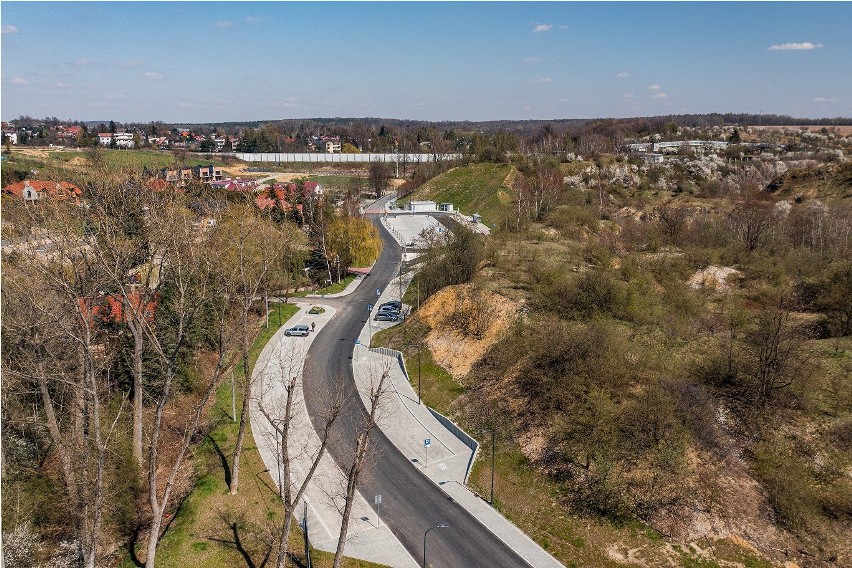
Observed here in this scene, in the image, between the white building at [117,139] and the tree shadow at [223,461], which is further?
the white building at [117,139]

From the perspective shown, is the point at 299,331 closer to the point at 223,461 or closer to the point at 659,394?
the point at 223,461

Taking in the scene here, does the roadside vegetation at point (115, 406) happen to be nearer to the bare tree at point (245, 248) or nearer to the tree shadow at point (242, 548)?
the tree shadow at point (242, 548)

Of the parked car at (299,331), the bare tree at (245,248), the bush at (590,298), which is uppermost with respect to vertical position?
the bare tree at (245,248)

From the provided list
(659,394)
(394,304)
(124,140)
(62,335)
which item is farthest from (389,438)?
(124,140)

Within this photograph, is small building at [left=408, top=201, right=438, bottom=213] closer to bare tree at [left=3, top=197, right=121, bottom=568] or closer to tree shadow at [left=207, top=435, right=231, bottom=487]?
tree shadow at [left=207, top=435, right=231, bottom=487]

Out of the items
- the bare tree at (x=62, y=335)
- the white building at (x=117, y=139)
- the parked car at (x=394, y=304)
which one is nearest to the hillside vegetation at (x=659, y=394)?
the parked car at (x=394, y=304)

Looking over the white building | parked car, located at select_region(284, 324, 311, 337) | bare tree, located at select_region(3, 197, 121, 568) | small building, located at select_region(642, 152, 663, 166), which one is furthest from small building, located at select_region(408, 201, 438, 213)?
the white building

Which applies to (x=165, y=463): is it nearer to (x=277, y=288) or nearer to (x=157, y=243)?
(x=157, y=243)
